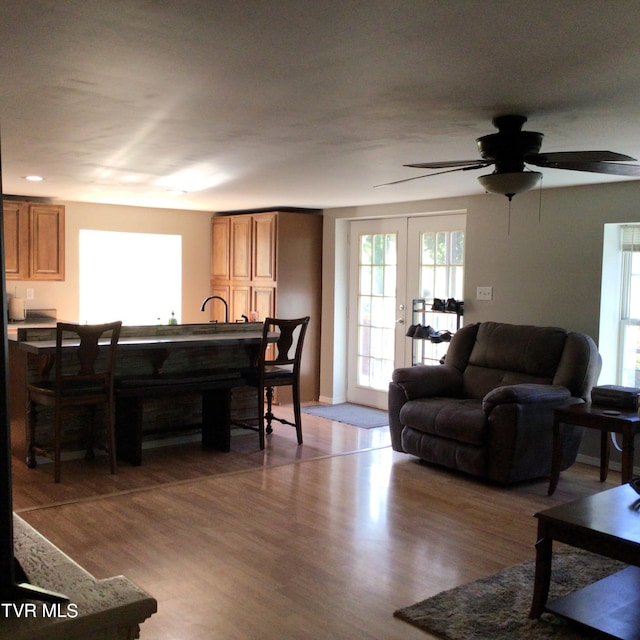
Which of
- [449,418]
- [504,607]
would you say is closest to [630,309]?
[449,418]

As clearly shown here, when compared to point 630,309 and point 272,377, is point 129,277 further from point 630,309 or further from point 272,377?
point 630,309

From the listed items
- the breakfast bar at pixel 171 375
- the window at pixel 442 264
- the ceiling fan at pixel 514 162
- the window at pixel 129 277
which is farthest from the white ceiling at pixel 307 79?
the window at pixel 129 277

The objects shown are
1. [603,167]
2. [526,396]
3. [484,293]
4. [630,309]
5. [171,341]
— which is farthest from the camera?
[484,293]

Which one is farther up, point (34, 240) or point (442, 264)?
point (34, 240)

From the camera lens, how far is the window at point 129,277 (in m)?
7.82

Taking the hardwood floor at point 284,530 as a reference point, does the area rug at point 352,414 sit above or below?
below

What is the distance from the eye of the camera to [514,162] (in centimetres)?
327

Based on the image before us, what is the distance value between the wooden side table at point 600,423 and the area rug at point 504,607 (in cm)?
92

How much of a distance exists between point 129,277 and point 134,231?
558mm

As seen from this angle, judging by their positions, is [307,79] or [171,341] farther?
[171,341]

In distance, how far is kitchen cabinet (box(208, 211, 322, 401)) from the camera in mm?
7574

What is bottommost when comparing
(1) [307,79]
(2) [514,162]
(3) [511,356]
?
(3) [511,356]

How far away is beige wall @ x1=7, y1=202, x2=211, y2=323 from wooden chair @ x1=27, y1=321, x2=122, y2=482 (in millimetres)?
2511

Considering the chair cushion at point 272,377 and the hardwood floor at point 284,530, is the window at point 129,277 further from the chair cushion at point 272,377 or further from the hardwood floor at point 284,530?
the hardwood floor at point 284,530
